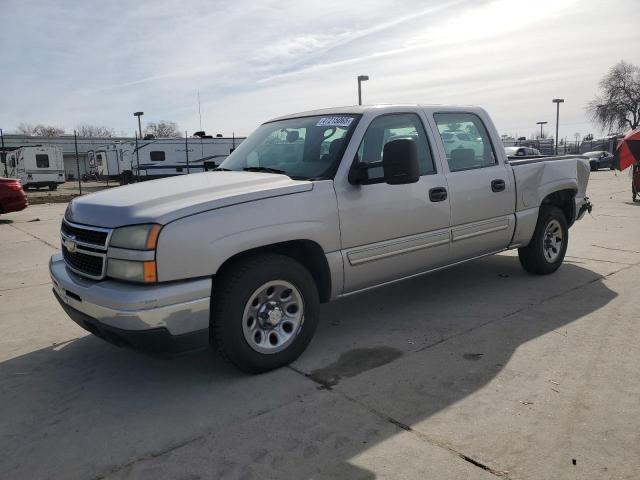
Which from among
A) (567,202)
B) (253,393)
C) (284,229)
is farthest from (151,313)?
(567,202)

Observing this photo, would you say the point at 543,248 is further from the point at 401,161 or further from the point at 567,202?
the point at 401,161

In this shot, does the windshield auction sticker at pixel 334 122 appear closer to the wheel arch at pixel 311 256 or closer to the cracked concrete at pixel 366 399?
the wheel arch at pixel 311 256

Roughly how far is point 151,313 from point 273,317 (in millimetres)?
883

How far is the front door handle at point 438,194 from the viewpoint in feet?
14.8

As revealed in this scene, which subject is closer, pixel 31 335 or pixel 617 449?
pixel 617 449

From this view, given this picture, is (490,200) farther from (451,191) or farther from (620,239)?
(620,239)

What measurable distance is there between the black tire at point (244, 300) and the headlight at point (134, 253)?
0.47 metres

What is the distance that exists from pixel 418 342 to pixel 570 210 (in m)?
3.25

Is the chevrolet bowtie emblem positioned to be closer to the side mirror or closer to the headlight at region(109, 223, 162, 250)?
the headlight at region(109, 223, 162, 250)

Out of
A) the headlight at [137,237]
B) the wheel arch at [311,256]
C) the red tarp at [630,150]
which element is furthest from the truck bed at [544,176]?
the red tarp at [630,150]

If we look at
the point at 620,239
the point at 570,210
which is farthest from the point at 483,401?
the point at 620,239

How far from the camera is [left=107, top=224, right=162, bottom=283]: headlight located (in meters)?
3.14

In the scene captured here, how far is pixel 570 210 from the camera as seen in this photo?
6316mm

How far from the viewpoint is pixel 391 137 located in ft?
14.7
